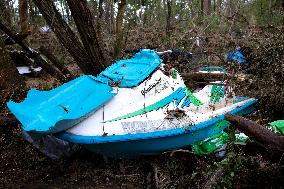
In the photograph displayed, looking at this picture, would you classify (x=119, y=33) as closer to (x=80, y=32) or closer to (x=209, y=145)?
(x=80, y=32)

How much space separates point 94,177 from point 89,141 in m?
0.66

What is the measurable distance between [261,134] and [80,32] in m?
3.76

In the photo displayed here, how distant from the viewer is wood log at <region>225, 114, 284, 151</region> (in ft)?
9.32

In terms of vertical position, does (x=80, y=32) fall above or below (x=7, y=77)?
above

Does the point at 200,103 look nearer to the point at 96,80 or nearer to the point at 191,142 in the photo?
the point at 191,142

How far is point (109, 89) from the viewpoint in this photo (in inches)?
175

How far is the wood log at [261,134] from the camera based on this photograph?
284cm

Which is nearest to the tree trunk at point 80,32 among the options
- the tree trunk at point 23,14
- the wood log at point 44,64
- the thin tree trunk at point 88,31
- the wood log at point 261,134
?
the thin tree trunk at point 88,31

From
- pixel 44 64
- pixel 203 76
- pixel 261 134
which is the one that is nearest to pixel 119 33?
pixel 44 64

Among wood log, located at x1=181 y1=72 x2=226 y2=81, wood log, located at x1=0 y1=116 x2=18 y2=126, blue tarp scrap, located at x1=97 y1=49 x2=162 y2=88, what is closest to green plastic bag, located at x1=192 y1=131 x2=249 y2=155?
blue tarp scrap, located at x1=97 y1=49 x2=162 y2=88

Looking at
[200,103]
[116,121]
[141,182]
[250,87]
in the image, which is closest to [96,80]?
[116,121]

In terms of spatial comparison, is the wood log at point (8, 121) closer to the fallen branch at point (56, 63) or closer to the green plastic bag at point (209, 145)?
the fallen branch at point (56, 63)

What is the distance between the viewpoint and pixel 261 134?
2.96 meters

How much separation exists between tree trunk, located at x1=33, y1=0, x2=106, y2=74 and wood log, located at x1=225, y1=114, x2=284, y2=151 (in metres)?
3.33
